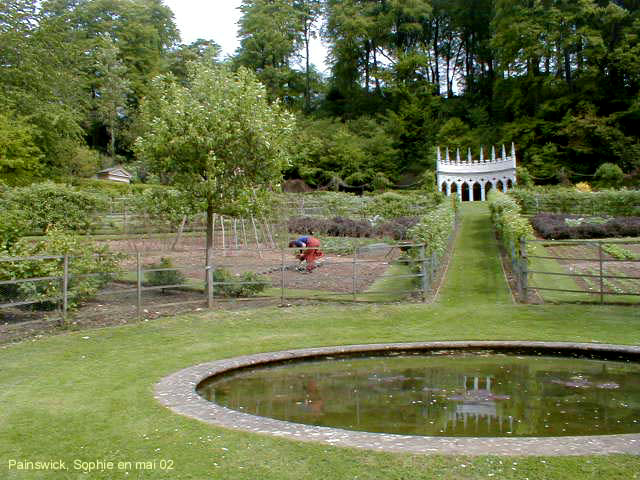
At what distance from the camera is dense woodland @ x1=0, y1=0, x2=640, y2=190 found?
4094 centimetres

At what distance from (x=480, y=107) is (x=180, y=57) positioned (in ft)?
119

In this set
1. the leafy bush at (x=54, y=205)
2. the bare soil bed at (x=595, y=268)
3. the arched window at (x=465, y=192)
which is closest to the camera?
the bare soil bed at (x=595, y=268)

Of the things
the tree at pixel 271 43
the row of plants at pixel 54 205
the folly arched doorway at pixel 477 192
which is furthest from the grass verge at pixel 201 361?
the tree at pixel 271 43

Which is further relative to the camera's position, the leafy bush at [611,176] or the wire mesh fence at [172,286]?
the leafy bush at [611,176]

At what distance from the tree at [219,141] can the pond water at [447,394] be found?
311 inches

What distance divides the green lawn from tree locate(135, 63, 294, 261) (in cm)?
410

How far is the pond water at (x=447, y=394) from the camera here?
7.55 metres

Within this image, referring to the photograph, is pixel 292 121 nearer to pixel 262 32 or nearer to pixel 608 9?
pixel 608 9

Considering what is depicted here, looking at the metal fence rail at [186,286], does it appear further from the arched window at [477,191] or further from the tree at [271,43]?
the tree at [271,43]

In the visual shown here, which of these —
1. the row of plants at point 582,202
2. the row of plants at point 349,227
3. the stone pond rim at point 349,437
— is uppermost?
the row of plants at point 582,202

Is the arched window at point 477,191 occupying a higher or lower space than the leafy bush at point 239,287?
higher

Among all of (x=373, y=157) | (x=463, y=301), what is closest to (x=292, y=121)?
(x=463, y=301)

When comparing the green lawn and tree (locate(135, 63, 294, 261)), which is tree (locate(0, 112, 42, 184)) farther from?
the green lawn

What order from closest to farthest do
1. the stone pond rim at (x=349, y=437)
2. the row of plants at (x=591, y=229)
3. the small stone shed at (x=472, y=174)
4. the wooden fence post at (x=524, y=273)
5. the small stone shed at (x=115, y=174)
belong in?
1. the stone pond rim at (x=349, y=437)
2. the wooden fence post at (x=524, y=273)
3. the row of plants at (x=591, y=229)
4. the small stone shed at (x=115, y=174)
5. the small stone shed at (x=472, y=174)
